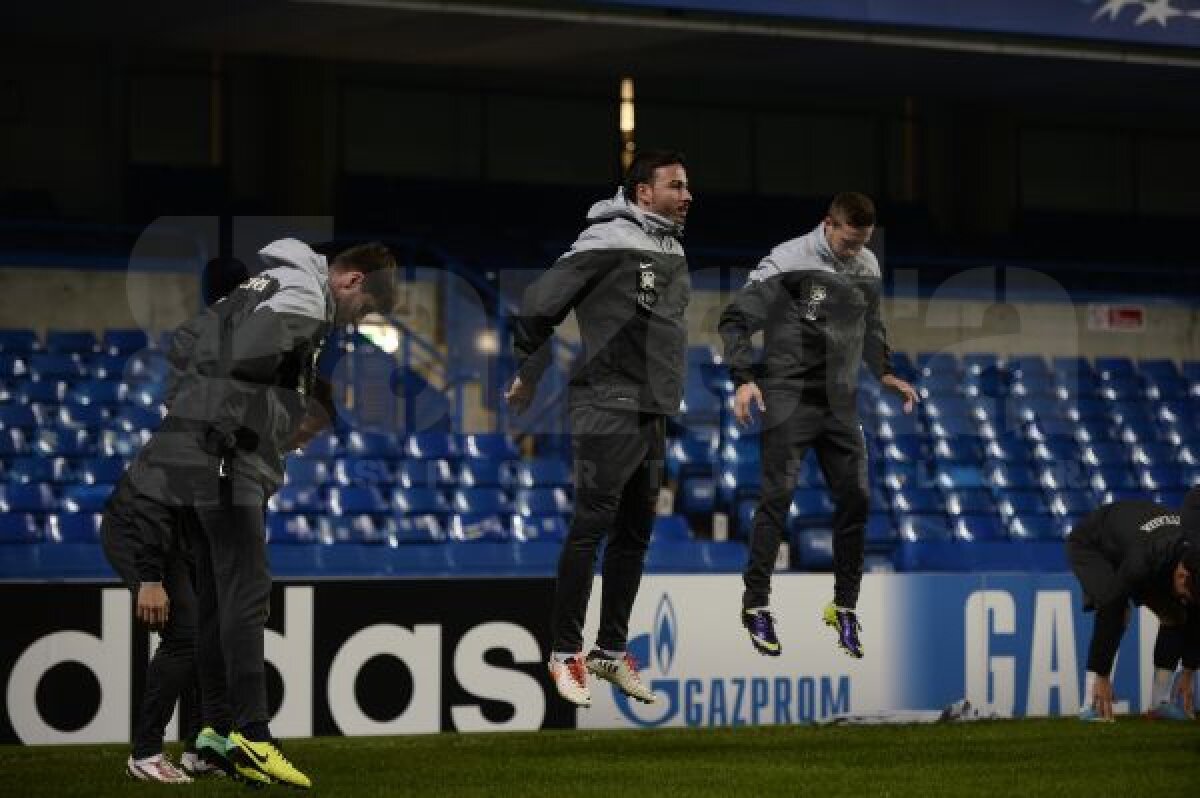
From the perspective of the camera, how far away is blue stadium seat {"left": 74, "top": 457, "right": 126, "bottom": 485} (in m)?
16.8

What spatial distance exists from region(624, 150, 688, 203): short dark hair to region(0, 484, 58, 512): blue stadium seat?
7194 mm

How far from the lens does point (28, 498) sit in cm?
1641

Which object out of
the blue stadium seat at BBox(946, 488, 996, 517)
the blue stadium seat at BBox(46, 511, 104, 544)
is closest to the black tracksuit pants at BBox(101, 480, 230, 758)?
the blue stadium seat at BBox(46, 511, 104, 544)

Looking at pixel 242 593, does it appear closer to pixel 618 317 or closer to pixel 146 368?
pixel 618 317

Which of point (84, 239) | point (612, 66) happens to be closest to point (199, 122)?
point (84, 239)

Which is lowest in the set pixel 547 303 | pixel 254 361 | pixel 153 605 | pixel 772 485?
pixel 153 605

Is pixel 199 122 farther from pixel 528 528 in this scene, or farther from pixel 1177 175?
pixel 1177 175

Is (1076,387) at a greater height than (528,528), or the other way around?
(1076,387)

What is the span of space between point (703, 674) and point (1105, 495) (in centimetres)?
620

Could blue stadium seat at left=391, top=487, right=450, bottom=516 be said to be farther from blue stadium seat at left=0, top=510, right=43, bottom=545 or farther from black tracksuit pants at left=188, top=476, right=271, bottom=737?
black tracksuit pants at left=188, top=476, right=271, bottom=737

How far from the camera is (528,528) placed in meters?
17.2

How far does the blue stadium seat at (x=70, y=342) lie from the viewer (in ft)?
61.5

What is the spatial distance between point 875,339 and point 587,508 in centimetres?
252

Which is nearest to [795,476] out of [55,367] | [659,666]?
[659,666]
